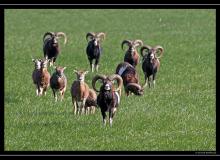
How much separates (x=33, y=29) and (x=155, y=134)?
32.3 metres

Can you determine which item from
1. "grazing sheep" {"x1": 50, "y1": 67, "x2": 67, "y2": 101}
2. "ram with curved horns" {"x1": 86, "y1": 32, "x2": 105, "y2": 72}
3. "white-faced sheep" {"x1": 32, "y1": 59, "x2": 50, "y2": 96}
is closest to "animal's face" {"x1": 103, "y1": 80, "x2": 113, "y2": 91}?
"grazing sheep" {"x1": 50, "y1": 67, "x2": 67, "y2": 101}

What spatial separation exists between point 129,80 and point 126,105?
2.38 m

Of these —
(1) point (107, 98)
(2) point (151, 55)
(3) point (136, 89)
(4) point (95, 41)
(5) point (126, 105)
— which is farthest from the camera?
(4) point (95, 41)

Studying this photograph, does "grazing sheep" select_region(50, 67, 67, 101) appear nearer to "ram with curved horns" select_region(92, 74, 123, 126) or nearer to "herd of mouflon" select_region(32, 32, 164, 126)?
"herd of mouflon" select_region(32, 32, 164, 126)

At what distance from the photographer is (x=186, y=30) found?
162 ft

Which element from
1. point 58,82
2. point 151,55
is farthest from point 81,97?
point 151,55

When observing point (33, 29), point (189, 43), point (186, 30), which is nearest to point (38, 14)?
point (33, 29)

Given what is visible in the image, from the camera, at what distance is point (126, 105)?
919 inches

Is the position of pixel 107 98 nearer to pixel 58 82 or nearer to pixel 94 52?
pixel 58 82

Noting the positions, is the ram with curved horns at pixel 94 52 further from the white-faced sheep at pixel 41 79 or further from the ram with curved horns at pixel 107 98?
the ram with curved horns at pixel 107 98

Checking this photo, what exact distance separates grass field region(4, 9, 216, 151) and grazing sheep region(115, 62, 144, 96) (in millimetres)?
336

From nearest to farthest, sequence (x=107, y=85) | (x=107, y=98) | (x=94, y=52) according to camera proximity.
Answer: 1. (x=107, y=85)
2. (x=107, y=98)
3. (x=94, y=52)

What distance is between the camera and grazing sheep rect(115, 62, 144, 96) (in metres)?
25.0

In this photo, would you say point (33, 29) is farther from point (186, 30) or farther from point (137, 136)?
point (137, 136)
